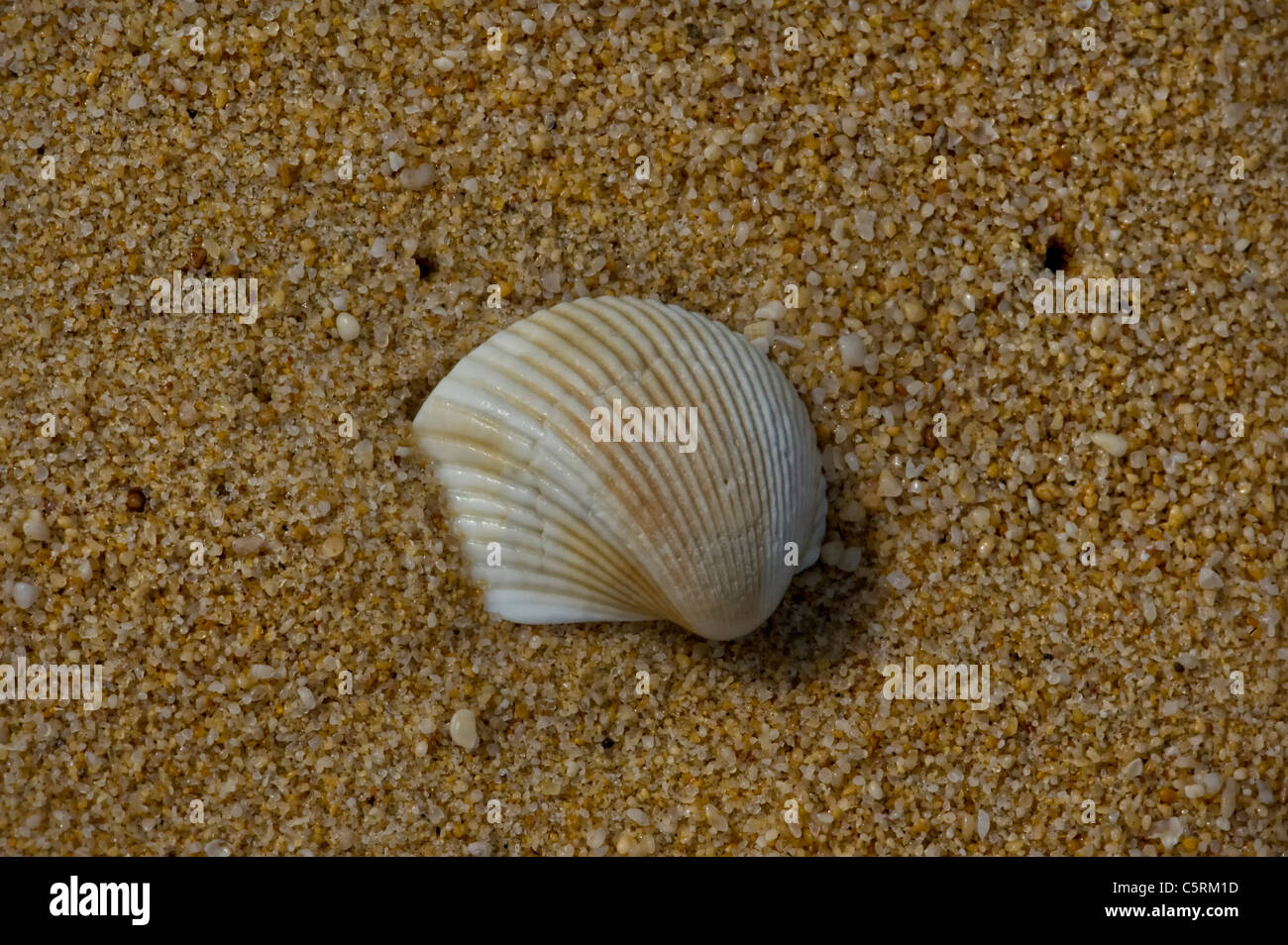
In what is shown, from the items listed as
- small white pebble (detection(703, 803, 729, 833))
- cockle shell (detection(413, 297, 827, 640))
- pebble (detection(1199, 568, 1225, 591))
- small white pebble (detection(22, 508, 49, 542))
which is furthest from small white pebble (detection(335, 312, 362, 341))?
pebble (detection(1199, 568, 1225, 591))

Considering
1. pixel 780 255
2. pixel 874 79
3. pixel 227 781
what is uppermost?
pixel 874 79

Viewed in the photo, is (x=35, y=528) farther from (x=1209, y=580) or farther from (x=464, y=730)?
(x=1209, y=580)

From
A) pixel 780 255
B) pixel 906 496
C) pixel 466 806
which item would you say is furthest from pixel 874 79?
pixel 466 806

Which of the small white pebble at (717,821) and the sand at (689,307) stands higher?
the sand at (689,307)

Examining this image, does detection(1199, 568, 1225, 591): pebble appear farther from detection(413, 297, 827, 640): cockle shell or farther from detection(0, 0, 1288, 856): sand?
detection(413, 297, 827, 640): cockle shell

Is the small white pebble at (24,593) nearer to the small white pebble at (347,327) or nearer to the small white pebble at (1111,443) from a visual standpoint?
the small white pebble at (347,327)

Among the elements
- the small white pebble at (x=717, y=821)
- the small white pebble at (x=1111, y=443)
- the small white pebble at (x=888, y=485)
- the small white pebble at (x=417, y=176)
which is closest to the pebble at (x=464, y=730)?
the small white pebble at (x=717, y=821)
